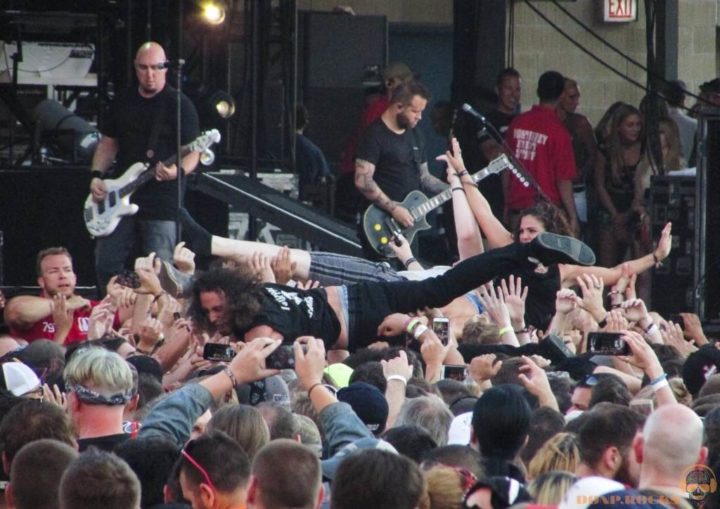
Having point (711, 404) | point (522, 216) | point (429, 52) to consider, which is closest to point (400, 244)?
point (522, 216)

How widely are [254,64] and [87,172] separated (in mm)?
1655

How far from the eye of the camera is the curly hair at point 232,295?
24.3ft

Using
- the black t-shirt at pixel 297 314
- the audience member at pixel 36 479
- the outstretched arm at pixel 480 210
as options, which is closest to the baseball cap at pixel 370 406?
the audience member at pixel 36 479

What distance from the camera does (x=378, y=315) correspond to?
777 cm

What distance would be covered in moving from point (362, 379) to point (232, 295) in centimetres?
113

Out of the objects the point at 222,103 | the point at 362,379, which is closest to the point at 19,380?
the point at 362,379

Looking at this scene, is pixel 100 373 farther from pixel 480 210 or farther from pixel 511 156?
pixel 511 156

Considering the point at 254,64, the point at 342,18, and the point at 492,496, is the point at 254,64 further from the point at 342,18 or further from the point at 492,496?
A: the point at 492,496

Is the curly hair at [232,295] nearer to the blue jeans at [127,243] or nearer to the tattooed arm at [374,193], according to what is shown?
the blue jeans at [127,243]

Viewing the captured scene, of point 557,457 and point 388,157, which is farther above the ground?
point 388,157

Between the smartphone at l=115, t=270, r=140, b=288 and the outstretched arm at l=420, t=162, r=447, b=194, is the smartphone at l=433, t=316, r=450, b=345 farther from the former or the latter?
the outstretched arm at l=420, t=162, r=447, b=194

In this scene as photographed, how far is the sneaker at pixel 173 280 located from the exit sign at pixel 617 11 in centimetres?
849

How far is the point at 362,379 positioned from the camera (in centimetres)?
651

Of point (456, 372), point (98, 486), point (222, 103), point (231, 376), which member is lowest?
point (456, 372)
